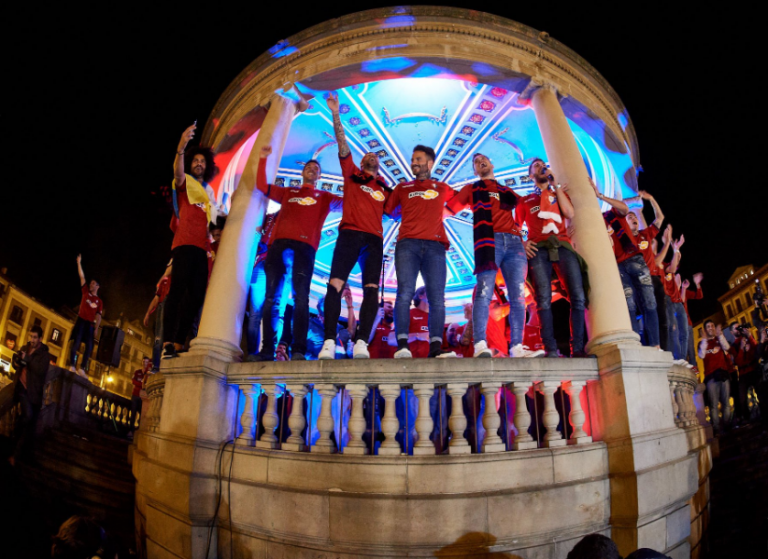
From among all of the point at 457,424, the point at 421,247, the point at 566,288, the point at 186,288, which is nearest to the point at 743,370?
the point at 566,288

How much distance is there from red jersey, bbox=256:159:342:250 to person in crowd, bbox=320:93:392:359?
462mm

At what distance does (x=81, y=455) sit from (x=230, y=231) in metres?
4.83

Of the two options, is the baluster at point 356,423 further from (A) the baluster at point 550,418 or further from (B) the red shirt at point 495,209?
(B) the red shirt at point 495,209

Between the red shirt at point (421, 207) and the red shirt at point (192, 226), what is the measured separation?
8.32ft

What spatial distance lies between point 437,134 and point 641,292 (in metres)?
5.89

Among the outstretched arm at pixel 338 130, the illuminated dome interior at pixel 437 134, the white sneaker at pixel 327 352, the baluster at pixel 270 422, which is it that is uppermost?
the illuminated dome interior at pixel 437 134

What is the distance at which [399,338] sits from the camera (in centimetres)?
484

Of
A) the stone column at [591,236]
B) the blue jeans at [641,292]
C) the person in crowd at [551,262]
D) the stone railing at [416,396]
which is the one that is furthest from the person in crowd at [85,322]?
the blue jeans at [641,292]

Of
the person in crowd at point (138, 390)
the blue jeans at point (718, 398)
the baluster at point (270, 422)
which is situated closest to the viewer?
the baluster at point (270, 422)

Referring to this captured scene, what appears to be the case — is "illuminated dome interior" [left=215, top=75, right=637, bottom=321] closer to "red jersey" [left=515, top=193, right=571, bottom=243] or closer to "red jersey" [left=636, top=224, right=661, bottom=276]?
"red jersey" [left=636, top=224, right=661, bottom=276]

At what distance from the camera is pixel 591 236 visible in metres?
5.94

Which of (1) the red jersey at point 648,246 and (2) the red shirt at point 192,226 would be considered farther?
(1) the red jersey at point 648,246

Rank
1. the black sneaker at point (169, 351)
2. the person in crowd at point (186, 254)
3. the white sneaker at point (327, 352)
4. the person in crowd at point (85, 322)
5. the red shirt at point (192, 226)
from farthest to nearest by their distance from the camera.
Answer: the person in crowd at point (85, 322) < the red shirt at point (192, 226) < the person in crowd at point (186, 254) < the black sneaker at point (169, 351) < the white sneaker at point (327, 352)

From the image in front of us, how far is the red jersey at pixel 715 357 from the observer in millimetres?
9234
